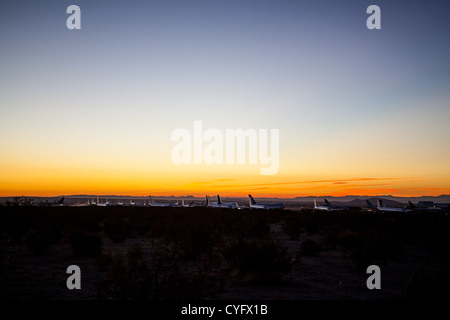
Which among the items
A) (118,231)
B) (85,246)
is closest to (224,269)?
(85,246)

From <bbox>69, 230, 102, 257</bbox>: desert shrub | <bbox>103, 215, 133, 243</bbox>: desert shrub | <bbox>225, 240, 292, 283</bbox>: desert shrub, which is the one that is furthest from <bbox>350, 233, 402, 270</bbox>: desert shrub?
<bbox>103, 215, 133, 243</bbox>: desert shrub

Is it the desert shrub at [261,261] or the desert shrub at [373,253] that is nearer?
the desert shrub at [261,261]

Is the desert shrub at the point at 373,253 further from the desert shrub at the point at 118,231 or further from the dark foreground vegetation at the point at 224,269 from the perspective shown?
the desert shrub at the point at 118,231

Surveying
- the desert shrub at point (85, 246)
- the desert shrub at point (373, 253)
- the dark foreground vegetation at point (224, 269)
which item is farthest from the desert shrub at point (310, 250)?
the desert shrub at point (85, 246)

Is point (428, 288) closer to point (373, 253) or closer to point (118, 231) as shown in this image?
point (373, 253)

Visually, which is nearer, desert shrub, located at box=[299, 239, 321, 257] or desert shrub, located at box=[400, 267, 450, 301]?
desert shrub, located at box=[400, 267, 450, 301]

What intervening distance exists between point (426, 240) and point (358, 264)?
985 cm

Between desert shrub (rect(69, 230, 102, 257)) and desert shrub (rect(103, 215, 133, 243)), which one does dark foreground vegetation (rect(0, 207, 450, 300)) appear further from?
desert shrub (rect(103, 215, 133, 243))

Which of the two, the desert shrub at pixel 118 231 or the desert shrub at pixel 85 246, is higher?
the desert shrub at pixel 85 246

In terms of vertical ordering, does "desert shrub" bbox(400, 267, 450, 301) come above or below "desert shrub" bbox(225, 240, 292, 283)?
above
